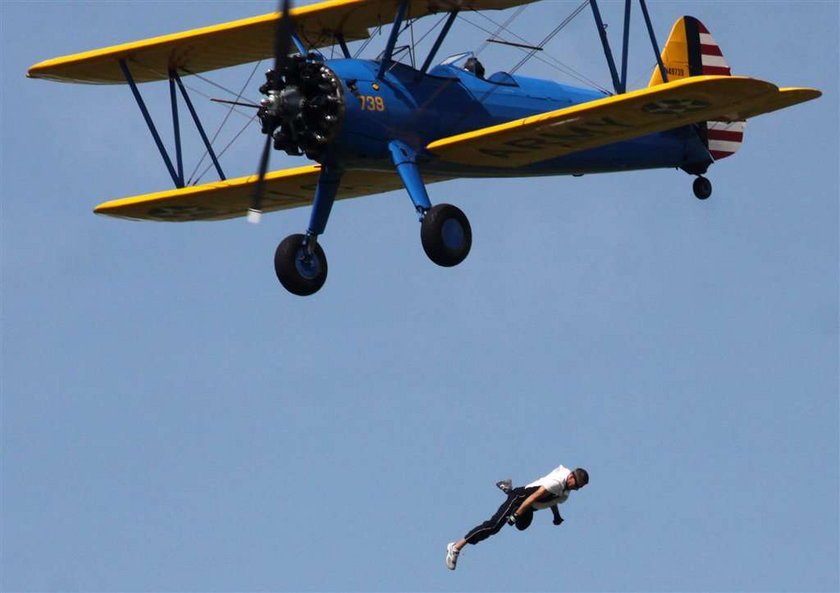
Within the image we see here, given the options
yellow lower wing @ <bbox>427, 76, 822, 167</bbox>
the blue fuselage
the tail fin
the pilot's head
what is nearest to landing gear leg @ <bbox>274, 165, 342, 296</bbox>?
the blue fuselage

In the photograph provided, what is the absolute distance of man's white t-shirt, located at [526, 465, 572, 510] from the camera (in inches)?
861

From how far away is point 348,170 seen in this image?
84.7 ft

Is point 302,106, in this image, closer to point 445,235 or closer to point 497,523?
point 445,235

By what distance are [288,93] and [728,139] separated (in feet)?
23.2

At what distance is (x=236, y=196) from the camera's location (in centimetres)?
2786

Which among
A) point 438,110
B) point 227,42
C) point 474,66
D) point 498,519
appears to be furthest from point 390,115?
point 498,519

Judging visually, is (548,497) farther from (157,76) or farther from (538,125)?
(157,76)

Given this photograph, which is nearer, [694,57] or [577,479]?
[577,479]

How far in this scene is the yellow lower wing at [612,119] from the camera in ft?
79.8

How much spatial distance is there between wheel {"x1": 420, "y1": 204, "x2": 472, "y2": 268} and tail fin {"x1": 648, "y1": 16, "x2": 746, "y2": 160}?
18.9 ft

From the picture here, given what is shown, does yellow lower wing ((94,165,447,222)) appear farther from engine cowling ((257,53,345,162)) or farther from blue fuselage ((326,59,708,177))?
engine cowling ((257,53,345,162))

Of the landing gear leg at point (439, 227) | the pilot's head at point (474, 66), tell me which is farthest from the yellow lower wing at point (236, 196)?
the landing gear leg at point (439, 227)

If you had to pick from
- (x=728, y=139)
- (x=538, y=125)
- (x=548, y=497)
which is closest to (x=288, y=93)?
(x=538, y=125)

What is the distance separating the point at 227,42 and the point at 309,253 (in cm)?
290
